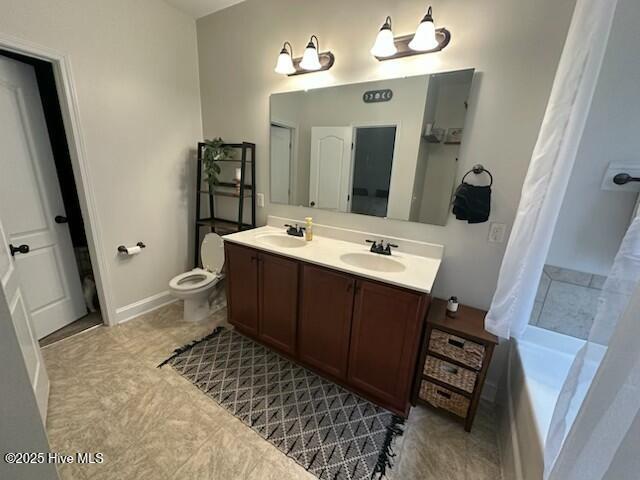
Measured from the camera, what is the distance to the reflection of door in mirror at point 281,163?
7.32 feet

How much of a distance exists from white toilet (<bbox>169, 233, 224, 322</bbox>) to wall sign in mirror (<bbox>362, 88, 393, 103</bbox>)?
1858 mm

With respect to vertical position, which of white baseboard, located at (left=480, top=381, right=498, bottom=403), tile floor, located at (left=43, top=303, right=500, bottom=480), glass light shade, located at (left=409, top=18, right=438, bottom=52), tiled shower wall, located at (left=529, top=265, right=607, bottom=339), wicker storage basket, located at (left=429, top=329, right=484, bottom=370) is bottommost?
tile floor, located at (left=43, top=303, right=500, bottom=480)

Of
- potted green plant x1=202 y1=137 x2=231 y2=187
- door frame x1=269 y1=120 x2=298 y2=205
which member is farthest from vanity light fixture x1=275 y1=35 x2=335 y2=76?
potted green plant x1=202 y1=137 x2=231 y2=187

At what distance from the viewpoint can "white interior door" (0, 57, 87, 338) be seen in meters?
1.71

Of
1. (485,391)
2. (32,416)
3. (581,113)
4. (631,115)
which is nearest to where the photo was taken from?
(32,416)

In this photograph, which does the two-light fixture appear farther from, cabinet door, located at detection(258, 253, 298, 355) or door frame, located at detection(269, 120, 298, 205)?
cabinet door, located at detection(258, 253, 298, 355)

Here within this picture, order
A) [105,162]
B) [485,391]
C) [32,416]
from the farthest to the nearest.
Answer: [105,162] → [485,391] → [32,416]

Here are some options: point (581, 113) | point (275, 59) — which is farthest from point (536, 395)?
point (275, 59)

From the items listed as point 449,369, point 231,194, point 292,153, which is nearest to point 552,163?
point 449,369

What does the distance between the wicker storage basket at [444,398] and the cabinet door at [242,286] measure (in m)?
1.28

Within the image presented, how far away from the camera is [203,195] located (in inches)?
111

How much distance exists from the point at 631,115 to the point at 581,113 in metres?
0.37

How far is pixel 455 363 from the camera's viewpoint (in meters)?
1.44

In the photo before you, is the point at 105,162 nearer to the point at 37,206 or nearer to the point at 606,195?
the point at 37,206
